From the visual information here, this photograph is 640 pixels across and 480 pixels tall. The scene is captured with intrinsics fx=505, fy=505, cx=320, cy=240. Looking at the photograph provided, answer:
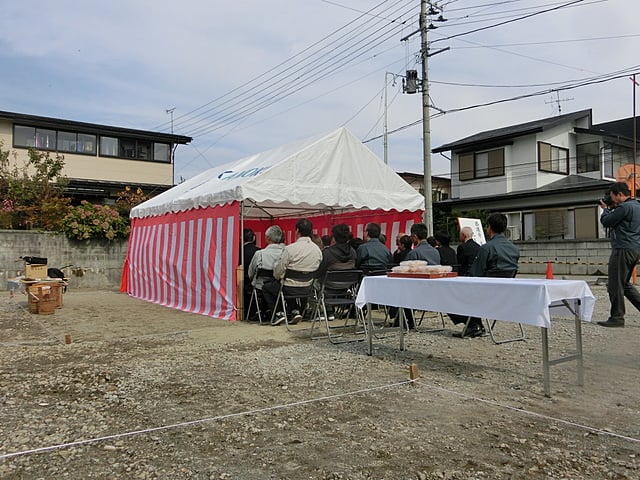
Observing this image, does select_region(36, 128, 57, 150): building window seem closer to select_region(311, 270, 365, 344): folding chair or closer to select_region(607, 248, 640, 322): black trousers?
select_region(311, 270, 365, 344): folding chair

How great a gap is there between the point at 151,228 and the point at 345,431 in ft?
26.8

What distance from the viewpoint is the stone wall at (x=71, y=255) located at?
12086mm

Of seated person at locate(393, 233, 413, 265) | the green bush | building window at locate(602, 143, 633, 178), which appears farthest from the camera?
building window at locate(602, 143, 633, 178)

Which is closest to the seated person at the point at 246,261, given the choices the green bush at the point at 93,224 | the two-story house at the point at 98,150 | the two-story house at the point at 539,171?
the green bush at the point at 93,224

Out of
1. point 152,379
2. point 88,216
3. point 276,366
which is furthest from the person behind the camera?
point 88,216

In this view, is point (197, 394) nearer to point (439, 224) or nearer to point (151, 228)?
point (151, 228)

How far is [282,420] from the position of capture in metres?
2.93

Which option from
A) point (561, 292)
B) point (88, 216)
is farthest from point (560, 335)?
point (88, 216)

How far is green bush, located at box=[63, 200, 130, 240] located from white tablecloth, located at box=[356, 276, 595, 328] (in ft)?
35.8

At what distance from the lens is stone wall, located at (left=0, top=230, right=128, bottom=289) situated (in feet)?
39.7

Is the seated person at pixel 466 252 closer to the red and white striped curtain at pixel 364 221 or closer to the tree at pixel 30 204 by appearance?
the red and white striped curtain at pixel 364 221

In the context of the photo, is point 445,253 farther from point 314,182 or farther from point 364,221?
point 364,221

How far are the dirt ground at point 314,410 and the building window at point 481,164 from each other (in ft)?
55.8

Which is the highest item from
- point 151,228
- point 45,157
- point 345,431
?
A: point 45,157
